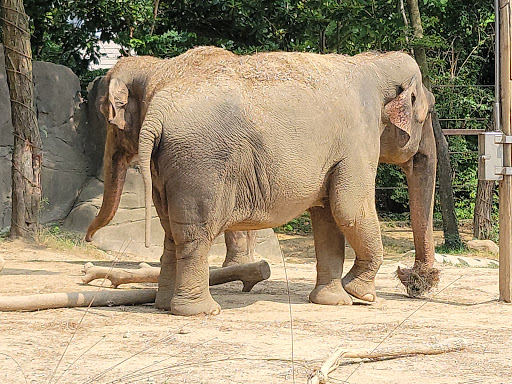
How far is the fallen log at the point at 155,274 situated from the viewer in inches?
273

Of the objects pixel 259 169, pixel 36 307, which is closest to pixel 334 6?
pixel 259 169

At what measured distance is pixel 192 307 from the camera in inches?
234

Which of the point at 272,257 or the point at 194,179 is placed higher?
the point at 194,179

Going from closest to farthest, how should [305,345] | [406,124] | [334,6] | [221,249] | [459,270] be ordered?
[305,345], [406,124], [459,270], [221,249], [334,6]

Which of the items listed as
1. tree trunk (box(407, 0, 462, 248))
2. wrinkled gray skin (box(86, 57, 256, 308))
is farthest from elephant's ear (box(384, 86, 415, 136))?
tree trunk (box(407, 0, 462, 248))

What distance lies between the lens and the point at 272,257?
12.8 meters

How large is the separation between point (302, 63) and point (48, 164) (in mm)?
7575

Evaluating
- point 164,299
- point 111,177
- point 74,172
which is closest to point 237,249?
point 111,177

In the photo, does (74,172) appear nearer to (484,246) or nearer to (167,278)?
(484,246)

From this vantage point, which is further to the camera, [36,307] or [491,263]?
[491,263]

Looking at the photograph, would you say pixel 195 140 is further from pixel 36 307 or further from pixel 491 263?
pixel 491 263

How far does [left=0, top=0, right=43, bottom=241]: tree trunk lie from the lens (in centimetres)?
1117

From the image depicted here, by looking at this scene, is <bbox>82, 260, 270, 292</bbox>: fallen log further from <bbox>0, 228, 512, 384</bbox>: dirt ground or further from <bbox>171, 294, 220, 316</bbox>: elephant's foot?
<bbox>171, 294, 220, 316</bbox>: elephant's foot

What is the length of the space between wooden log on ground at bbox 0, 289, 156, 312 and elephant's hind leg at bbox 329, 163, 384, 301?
63.8 inches
